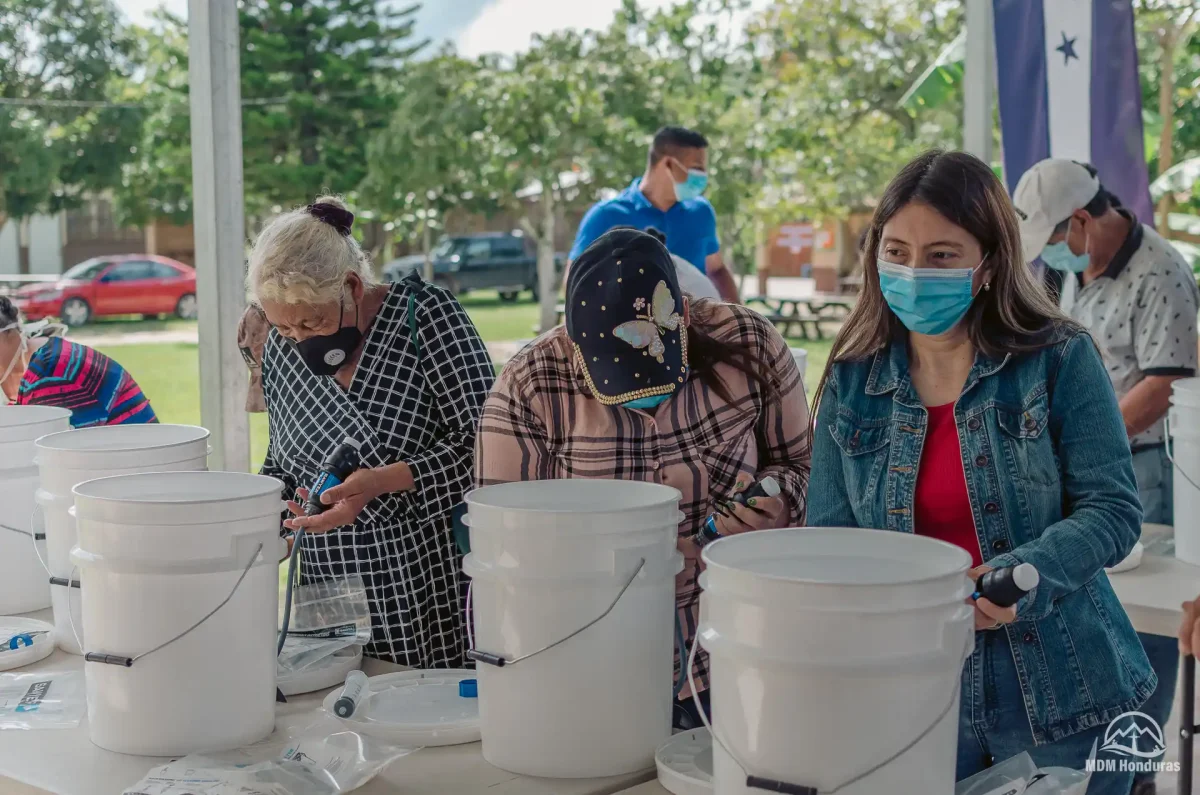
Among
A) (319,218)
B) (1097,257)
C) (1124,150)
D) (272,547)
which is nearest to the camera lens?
(272,547)

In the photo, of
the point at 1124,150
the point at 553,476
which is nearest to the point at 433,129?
the point at 1124,150

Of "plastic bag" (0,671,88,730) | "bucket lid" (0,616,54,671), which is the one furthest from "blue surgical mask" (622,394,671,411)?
"bucket lid" (0,616,54,671)

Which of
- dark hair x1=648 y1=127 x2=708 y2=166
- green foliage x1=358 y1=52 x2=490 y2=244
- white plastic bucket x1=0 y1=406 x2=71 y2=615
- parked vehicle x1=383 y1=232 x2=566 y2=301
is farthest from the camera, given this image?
parked vehicle x1=383 y1=232 x2=566 y2=301

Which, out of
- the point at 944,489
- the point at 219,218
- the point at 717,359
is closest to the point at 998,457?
the point at 944,489

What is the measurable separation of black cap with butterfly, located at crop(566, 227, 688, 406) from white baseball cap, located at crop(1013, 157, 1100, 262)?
5.23 feet

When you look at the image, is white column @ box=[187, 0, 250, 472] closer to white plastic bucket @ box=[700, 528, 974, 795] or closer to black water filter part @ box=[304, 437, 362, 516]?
black water filter part @ box=[304, 437, 362, 516]

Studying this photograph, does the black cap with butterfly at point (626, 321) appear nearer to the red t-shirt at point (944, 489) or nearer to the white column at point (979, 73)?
the red t-shirt at point (944, 489)

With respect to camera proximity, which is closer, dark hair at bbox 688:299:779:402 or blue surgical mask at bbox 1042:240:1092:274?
dark hair at bbox 688:299:779:402

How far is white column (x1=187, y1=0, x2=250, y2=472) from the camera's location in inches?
141

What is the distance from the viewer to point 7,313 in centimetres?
334

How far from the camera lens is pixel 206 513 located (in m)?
1.51

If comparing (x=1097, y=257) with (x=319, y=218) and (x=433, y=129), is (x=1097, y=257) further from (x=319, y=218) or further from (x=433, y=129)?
(x=433, y=129)

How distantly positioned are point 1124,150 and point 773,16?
34.5 feet

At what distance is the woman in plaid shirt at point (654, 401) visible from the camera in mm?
1824
